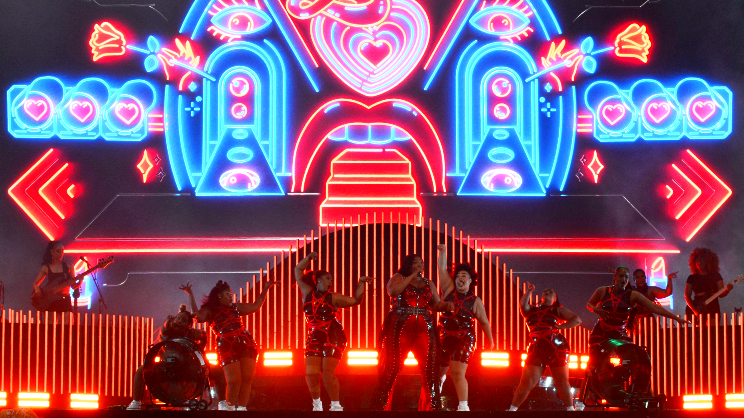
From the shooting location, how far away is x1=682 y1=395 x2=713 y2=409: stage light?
816 centimetres

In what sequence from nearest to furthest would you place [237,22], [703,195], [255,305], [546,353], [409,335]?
[409,335], [546,353], [255,305], [703,195], [237,22]

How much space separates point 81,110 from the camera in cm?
1130

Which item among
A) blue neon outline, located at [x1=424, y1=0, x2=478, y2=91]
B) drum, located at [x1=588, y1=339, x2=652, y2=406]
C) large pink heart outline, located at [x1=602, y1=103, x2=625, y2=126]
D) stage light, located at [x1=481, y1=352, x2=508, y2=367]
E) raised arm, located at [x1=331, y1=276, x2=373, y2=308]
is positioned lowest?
drum, located at [x1=588, y1=339, x2=652, y2=406]

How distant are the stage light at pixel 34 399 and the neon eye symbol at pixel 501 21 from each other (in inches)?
281

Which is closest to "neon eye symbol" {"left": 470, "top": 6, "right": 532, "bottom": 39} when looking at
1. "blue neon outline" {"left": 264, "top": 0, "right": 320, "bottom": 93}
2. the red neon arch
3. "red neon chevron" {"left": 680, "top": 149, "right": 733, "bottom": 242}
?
the red neon arch

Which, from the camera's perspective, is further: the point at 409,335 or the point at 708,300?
the point at 708,300

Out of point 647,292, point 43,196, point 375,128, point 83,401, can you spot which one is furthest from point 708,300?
point 43,196

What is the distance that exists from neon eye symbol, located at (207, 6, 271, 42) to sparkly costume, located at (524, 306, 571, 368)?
6028mm

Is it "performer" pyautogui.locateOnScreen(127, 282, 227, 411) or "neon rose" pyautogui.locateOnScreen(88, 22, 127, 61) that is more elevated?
"neon rose" pyautogui.locateOnScreen(88, 22, 127, 61)

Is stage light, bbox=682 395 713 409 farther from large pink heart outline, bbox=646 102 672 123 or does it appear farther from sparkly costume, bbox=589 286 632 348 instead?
large pink heart outline, bbox=646 102 672 123

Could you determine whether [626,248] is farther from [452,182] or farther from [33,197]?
[33,197]

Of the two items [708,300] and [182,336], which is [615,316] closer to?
[708,300]

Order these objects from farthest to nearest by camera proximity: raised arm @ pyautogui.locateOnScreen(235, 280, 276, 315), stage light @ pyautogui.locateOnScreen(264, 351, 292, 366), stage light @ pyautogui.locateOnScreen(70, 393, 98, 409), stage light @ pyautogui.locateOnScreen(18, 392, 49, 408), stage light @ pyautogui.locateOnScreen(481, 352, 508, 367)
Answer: stage light @ pyautogui.locateOnScreen(264, 351, 292, 366)
stage light @ pyautogui.locateOnScreen(481, 352, 508, 367)
stage light @ pyautogui.locateOnScreen(70, 393, 98, 409)
stage light @ pyautogui.locateOnScreen(18, 392, 49, 408)
raised arm @ pyautogui.locateOnScreen(235, 280, 276, 315)

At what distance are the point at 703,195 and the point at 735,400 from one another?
153 inches
